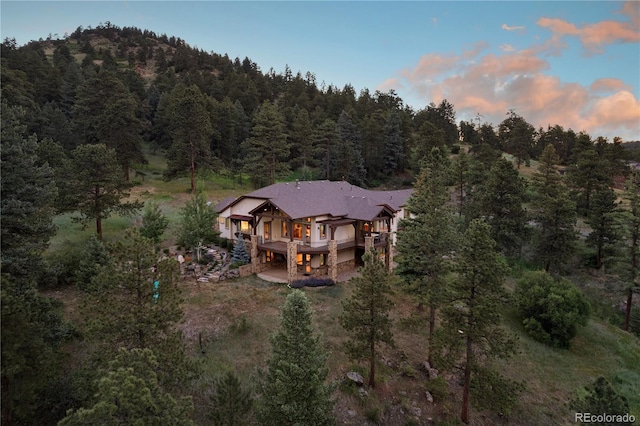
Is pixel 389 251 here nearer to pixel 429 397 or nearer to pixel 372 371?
pixel 429 397

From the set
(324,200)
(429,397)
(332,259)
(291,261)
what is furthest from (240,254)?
(429,397)

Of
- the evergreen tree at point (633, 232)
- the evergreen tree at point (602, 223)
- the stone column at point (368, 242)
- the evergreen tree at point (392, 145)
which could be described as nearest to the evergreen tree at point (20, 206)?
the stone column at point (368, 242)

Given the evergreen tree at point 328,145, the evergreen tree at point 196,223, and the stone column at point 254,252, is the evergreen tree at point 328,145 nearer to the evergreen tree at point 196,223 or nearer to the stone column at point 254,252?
the evergreen tree at point 196,223

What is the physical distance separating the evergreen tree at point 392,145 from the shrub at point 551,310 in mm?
43606

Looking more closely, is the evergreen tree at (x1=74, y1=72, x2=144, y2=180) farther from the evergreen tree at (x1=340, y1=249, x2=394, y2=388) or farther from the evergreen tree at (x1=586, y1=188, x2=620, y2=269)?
the evergreen tree at (x1=586, y1=188, x2=620, y2=269)

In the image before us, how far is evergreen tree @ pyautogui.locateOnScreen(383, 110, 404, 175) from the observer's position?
68.1 metres

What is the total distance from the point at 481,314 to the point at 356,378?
6.96 m

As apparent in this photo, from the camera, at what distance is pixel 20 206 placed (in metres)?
14.7

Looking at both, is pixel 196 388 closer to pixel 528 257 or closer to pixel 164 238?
pixel 164 238

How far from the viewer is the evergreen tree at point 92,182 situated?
1068 inches

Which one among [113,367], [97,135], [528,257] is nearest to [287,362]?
[113,367]

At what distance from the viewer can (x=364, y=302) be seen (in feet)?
56.9

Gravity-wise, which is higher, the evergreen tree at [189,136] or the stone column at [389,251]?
the evergreen tree at [189,136]

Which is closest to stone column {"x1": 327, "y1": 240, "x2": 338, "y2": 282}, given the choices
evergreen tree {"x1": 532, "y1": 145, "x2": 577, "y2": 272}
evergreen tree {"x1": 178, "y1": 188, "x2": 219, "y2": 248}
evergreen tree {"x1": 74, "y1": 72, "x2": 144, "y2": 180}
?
evergreen tree {"x1": 178, "y1": 188, "x2": 219, "y2": 248}
